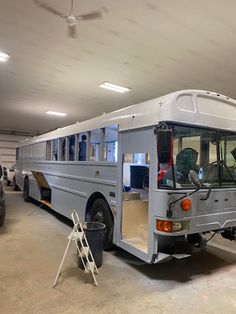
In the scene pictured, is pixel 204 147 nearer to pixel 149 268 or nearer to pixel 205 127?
pixel 205 127

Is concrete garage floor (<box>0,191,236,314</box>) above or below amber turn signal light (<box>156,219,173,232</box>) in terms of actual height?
below

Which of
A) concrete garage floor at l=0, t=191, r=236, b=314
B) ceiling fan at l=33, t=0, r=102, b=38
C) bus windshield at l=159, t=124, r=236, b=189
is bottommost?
concrete garage floor at l=0, t=191, r=236, b=314

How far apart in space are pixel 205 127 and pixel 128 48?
2.23m

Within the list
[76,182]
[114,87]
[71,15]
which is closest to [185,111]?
[71,15]

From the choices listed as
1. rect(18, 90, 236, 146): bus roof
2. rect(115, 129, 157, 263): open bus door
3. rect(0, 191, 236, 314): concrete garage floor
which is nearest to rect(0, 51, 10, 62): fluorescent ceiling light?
rect(18, 90, 236, 146): bus roof

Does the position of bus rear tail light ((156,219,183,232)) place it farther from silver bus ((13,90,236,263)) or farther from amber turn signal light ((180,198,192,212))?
amber turn signal light ((180,198,192,212))

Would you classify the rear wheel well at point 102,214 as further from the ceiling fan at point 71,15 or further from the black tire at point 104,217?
the ceiling fan at point 71,15

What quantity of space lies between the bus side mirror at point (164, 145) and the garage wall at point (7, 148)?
1808 centimetres

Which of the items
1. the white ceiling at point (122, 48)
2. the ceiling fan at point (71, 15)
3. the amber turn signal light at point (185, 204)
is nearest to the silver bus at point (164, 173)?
the amber turn signal light at point (185, 204)

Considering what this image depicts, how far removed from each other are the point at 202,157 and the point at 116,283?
2092mm

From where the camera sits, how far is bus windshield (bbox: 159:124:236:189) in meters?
3.40

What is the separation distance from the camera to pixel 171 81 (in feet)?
22.0

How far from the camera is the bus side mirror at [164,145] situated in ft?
10.00

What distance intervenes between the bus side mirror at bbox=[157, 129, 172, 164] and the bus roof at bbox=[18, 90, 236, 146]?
0.28 metres
